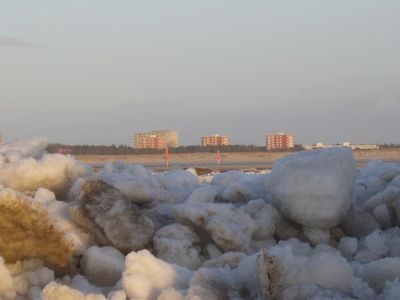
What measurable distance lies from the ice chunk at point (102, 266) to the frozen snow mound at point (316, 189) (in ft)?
4.66

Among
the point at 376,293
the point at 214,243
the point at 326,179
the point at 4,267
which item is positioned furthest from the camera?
the point at 326,179

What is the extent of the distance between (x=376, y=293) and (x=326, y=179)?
5.76 ft

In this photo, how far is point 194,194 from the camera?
532 cm

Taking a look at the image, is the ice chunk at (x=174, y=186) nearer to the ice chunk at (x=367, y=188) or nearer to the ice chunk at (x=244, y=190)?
the ice chunk at (x=244, y=190)

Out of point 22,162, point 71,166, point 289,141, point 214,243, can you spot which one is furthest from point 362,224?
point 289,141

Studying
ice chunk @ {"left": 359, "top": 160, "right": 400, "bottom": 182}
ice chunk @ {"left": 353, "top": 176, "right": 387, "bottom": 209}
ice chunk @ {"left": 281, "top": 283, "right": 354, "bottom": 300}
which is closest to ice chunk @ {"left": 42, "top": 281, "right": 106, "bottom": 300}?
ice chunk @ {"left": 281, "top": 283, "right": 354, "bottom": 300}

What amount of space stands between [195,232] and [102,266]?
85 cm

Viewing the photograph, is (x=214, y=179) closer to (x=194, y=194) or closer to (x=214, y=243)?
(x=194, y=194)

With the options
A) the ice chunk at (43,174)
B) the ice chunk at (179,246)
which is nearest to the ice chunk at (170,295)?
the ice chunk at (179,246)

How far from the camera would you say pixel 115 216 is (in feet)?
14.2

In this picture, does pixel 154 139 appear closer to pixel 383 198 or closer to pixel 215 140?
pixel 215 140

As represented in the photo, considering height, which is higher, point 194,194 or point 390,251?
point 194,194

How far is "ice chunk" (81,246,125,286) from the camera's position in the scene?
3.92m

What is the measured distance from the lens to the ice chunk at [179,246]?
→ 4.30 meters
